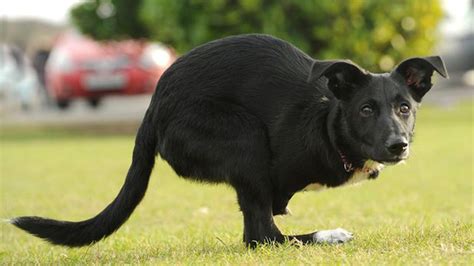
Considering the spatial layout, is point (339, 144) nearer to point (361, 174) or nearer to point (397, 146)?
point (361, 174)

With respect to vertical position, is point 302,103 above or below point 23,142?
above

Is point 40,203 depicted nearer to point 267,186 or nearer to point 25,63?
point 267,186

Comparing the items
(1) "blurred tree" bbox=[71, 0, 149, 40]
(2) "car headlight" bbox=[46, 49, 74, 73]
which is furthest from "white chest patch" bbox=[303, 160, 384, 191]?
(2) "car headlight" bbox=[46, 49, 74, 73]

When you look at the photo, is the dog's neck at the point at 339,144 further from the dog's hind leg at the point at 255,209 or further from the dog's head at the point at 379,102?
the dog's hind leg at the point at 255,209

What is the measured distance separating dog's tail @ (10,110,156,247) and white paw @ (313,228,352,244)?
1094 millimetres

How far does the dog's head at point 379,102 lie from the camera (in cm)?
507

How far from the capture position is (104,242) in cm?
637

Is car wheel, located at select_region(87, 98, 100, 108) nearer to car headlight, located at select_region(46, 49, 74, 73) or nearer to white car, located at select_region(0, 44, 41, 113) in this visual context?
car headlight, located at select_region(46, 49, 74, 73)

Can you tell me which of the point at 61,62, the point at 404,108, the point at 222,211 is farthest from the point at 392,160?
the point at 61,62

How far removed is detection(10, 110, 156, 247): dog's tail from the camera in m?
5.37

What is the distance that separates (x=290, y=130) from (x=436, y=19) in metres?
13.9

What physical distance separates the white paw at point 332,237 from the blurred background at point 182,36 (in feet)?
38.4

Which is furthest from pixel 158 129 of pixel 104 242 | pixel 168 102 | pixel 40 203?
pixel 40 203

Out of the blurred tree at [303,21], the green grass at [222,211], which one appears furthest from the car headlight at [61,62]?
the green grass at [222,211]
